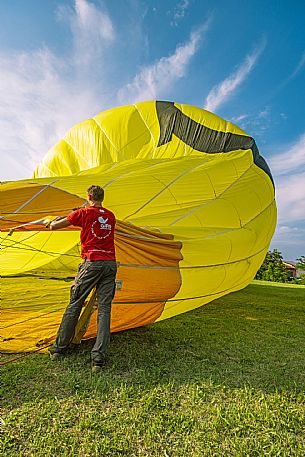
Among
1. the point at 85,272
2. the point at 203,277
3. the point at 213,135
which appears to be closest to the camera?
the point at 85,272

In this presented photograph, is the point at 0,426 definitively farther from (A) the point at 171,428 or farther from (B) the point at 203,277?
(B) the point at 203,277

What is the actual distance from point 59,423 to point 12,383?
2.03 ft

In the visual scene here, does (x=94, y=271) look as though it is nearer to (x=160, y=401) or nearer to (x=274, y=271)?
(x=160, y=401)

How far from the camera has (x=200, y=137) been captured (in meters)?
5.24

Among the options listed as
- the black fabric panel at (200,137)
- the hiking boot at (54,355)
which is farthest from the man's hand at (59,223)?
the black fabric panel at (200,137)

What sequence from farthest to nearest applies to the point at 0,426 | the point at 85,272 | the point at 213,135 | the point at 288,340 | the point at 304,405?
the point at 213,135 → the point at 288,340 → the point at 85,272 → the point at 304,405 → the point at 0,426

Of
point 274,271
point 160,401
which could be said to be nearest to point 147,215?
point 160,401

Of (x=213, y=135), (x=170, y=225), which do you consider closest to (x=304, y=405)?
(x=170, y=225)

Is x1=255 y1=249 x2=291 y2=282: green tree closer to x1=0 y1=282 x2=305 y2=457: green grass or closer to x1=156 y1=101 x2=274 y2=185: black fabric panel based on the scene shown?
x1=156 y1=101 x2=274 y2=185: black fabric panel

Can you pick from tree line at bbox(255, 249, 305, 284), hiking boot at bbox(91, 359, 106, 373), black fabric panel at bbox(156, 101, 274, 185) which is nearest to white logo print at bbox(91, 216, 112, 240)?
hiking boot at bbox(91, 359, 106, 373)

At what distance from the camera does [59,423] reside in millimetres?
1919

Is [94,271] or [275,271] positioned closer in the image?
[94,271]

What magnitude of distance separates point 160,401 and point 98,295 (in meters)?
0.90

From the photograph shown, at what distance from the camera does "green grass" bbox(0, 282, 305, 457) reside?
1.77 metres
